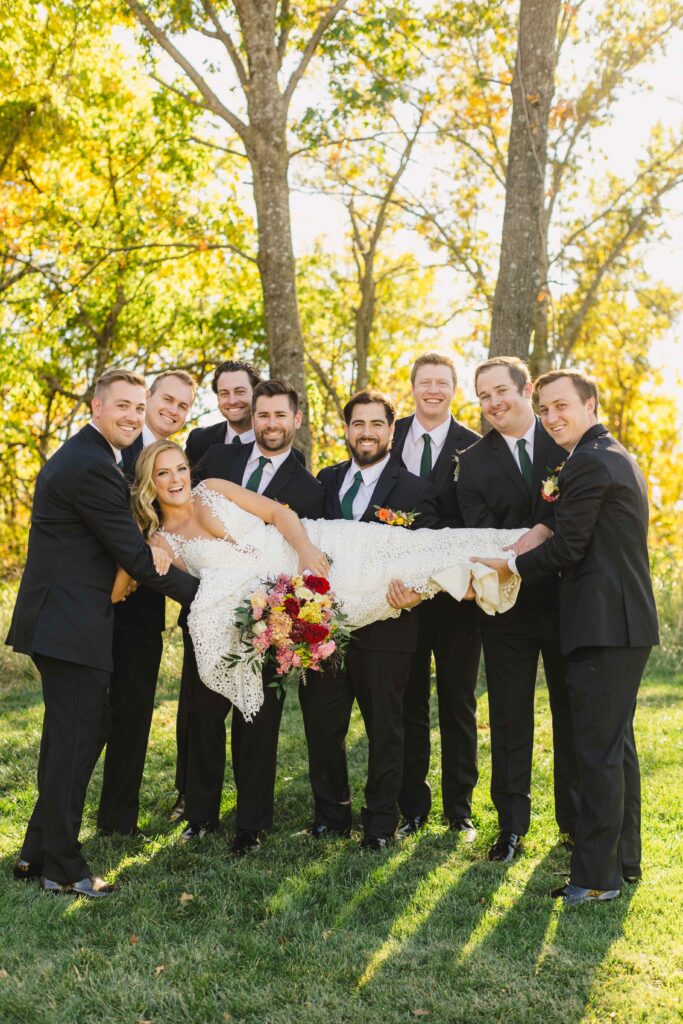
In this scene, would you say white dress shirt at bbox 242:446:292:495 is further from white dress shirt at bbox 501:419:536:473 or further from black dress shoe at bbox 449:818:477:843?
black dress shoe at bbox 449:818:477:843

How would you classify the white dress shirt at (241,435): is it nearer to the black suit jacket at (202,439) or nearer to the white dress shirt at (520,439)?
the black suit jacket at (202,439)

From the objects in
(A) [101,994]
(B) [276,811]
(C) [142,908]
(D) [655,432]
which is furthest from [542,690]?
(D) [655,432]

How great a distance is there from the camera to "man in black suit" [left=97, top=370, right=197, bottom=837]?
5.46 m

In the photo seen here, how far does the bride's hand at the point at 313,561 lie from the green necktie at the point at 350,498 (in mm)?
393

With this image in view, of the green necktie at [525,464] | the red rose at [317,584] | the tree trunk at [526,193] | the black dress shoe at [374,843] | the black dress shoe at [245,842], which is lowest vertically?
the black dress shoe at [245,842]

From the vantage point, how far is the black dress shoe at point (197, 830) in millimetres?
5418

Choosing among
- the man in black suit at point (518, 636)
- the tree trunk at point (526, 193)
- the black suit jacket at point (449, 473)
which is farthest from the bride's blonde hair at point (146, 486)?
the tree trunk at point (526, 193)

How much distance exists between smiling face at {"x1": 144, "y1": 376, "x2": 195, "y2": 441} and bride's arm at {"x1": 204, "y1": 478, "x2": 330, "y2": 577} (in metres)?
0.69

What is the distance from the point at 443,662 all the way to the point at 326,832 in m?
1.18

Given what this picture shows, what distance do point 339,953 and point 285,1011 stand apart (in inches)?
18.6

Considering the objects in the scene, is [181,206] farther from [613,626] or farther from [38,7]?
[613,626]

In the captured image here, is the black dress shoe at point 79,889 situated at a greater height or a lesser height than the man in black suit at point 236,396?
lesser

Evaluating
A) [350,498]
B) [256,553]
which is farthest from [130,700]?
[350,498]

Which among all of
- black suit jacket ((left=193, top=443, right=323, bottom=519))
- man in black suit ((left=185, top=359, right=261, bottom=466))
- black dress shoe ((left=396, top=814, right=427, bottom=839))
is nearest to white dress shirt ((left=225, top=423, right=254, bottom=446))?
man in black suit ((left=185, top=359, right=261, bottom=466))
